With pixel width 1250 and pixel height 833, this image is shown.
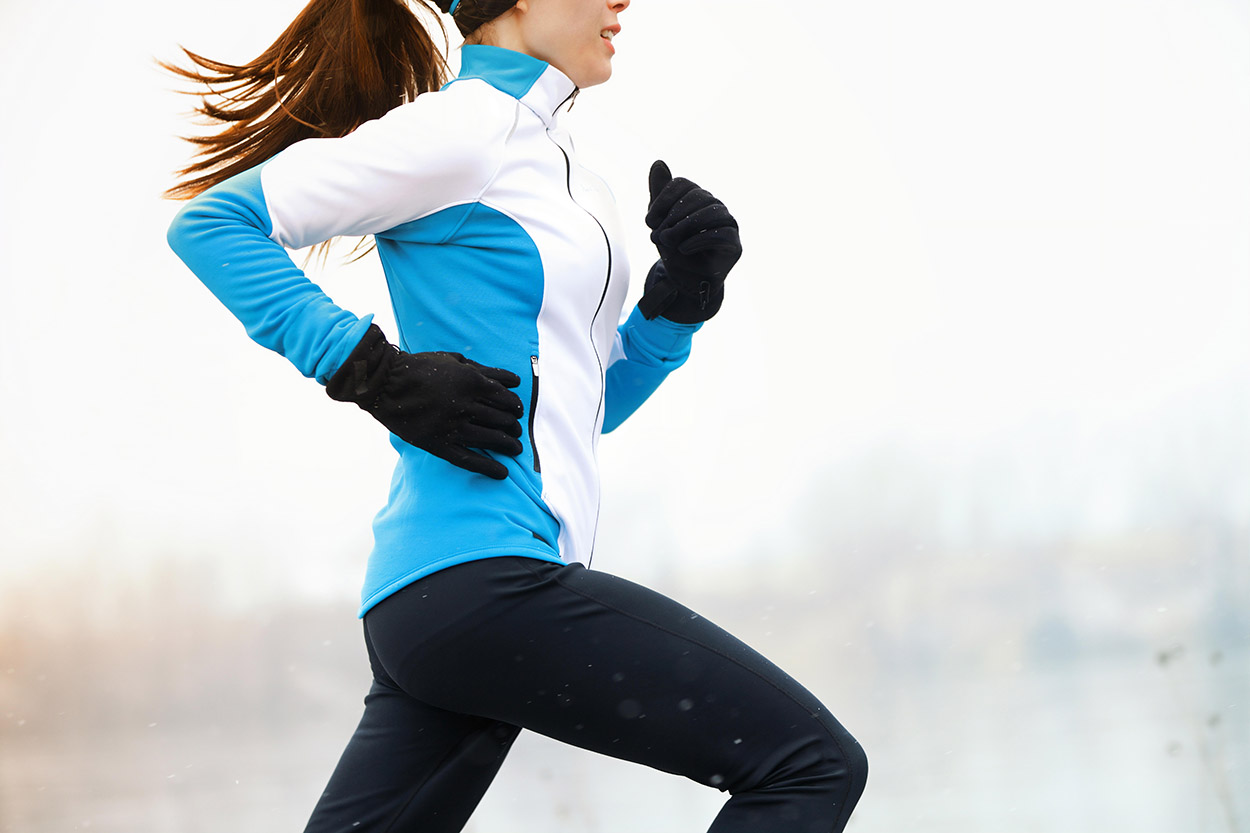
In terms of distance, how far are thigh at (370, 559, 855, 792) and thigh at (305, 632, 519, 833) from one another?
0.47 feet

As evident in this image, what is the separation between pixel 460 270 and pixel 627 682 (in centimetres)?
32

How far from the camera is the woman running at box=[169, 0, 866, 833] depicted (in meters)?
0.66

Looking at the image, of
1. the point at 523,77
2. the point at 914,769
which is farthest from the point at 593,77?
the point at 914,769

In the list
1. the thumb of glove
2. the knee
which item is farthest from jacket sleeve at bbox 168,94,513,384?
the knee

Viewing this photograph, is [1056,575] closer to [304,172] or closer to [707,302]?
[707,302]

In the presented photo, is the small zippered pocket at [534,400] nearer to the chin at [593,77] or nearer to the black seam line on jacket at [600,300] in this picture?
the black seam line on jacket at [600,300]

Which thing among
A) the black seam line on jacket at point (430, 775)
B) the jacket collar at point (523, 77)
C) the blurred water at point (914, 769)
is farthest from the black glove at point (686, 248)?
the blurred water at point (914, 769)

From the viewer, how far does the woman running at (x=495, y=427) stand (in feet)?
2.15

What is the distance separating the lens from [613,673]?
0.65m

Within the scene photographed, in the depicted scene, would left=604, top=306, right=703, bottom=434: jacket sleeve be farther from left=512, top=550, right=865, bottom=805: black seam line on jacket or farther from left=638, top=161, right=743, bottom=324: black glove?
left=512, top=550, right=865, bottom=805: black seam line on jacket

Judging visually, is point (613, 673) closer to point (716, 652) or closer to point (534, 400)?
point (716, 652)

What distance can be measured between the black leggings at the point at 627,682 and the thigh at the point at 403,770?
0.40 feet

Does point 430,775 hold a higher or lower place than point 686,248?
lower

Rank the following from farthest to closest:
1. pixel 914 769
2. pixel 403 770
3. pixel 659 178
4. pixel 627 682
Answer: pixel 914 769 < pixel 659 178 < pixel 403 770 < pixel 627 682
